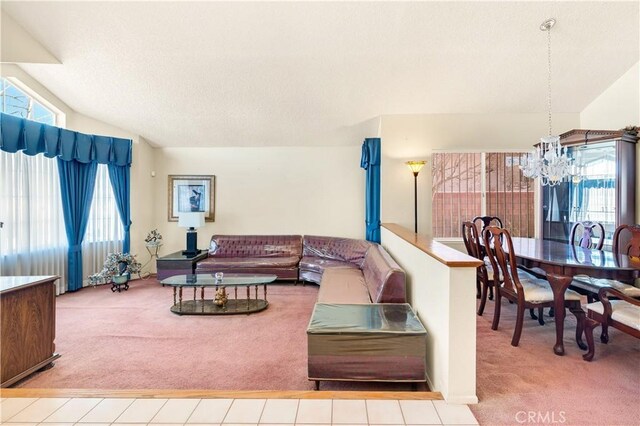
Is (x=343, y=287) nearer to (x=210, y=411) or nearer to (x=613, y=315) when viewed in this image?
(x=210, y=411)

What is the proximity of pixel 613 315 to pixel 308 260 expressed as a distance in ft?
11.7

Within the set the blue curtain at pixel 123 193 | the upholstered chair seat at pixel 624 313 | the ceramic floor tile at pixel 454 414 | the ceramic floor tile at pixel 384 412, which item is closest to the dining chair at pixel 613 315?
the upholstered chair seat at pixel 624 313

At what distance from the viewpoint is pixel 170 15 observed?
9.92 feet

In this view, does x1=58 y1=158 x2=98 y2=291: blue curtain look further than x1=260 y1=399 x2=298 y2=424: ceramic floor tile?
Yes

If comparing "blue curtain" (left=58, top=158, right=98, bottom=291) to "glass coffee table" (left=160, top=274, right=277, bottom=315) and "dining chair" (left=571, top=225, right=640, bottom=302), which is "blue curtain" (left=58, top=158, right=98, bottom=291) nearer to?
"glass coffee table" (left=160, top=274, right=277, bottom=315)

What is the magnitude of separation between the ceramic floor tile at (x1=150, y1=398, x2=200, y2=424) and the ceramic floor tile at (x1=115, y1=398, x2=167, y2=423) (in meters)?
0.03

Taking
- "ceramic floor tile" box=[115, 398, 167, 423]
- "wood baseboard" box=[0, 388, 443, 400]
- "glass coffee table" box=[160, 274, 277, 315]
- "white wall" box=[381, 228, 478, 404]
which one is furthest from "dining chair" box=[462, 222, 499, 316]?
"ceramic floor tile" box=[115, 398, 167, 423]

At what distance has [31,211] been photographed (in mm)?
4051

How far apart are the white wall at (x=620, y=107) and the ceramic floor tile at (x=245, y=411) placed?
15.3ft

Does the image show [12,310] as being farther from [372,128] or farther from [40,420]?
[372,128]

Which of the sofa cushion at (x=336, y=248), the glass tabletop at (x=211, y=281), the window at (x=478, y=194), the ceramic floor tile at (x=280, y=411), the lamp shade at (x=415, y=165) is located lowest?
the ceramic floor tile at (x=280, y=411)

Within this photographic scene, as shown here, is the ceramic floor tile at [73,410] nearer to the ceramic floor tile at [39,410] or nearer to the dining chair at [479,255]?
the ceramic floor tile at [39,410]

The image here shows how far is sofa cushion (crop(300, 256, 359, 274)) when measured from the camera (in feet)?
15.5

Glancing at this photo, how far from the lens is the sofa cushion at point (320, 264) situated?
186 inches
